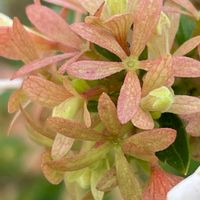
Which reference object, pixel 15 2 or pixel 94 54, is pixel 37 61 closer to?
pixel 94 54

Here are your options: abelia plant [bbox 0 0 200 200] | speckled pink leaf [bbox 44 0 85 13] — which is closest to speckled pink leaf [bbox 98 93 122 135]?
abelia plant [bbox 0 0 200 200]

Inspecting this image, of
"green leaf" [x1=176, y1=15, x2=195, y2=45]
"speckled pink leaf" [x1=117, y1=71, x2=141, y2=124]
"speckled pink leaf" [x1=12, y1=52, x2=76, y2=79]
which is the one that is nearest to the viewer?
"speckled pink leaf" [x1=117, y1=71, x2=141, y2=124]

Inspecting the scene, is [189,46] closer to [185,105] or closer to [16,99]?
[185,105]

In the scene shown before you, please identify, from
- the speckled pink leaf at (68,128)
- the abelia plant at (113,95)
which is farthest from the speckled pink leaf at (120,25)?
the speckled pink leaf at (68,128)

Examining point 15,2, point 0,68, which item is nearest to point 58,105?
point 0,68

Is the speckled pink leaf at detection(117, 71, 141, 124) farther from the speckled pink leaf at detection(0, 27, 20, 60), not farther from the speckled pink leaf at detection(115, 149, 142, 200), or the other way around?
the speckled pink leaf at detection(0, 27, 20, 60)

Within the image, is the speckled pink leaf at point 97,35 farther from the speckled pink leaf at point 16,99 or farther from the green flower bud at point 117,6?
the speckled pink leaf at point 16,99
